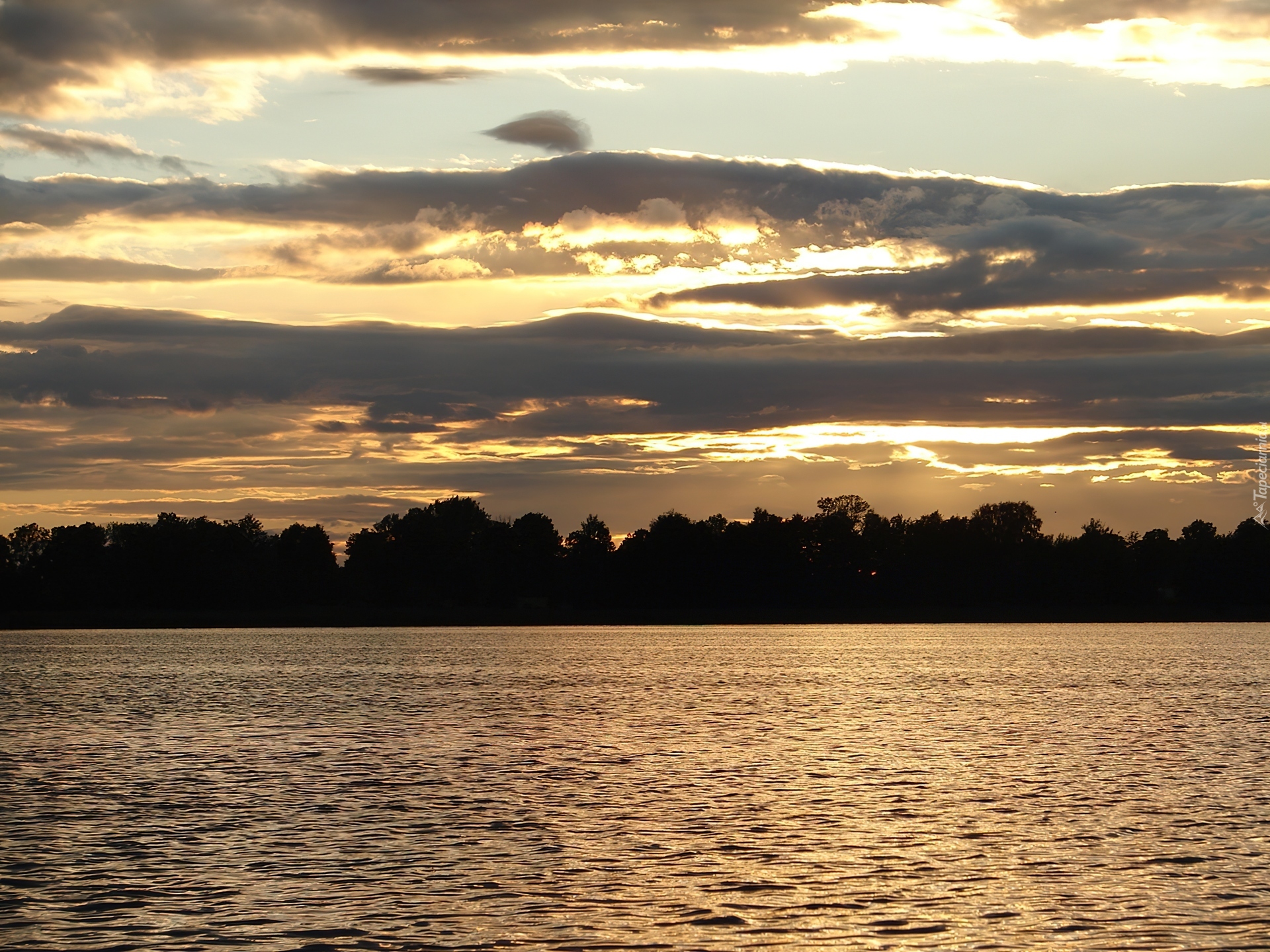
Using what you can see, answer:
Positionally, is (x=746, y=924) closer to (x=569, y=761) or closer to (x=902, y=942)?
(x=902, y=942)

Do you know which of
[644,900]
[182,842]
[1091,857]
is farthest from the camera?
[182,842]

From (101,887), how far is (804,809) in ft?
50.9

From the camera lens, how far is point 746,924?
67.7 feet

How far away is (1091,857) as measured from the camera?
84.6 feet

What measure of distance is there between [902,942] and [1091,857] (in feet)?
26.4

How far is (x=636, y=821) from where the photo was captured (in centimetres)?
3023

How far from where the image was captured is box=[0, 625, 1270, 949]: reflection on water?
20844mm

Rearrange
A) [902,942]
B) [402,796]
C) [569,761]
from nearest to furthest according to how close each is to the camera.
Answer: [902,942], [402,796], [569,761]

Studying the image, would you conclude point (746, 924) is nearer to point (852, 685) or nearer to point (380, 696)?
point (380, 696)

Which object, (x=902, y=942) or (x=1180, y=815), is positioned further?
(x=1180, y=815)

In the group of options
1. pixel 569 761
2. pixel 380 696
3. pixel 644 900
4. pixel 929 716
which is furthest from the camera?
pixel 380 696

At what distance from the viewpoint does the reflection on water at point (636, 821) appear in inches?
821

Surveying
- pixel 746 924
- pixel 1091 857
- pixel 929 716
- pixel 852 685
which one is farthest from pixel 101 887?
pixel 852 685

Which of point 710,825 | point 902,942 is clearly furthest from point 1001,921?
point 710,825
